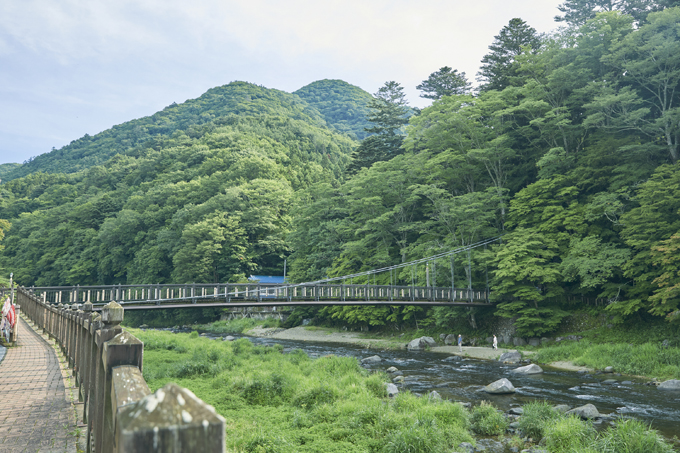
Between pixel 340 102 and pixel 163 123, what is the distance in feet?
177

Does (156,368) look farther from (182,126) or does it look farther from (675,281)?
(182,126)

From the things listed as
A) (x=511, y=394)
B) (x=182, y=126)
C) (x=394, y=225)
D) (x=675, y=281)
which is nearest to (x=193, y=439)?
(x=511, y=394)

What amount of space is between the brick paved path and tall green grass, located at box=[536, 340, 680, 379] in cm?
1566

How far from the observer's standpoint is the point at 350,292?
80.9 ft

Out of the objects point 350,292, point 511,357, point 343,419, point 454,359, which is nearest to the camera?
point 343,419

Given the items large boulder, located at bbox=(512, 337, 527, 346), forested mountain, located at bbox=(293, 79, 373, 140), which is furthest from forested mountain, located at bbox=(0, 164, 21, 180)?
large boulder, located at bbox=(512, 337, 527, 346)

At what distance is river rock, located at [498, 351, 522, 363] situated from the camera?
1756 centimetres

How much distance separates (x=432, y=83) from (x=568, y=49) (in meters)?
18.0

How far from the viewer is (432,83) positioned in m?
40.6

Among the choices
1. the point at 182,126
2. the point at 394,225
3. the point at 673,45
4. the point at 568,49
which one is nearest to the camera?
the point at 673,45

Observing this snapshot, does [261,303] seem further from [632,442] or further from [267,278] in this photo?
[267,278]

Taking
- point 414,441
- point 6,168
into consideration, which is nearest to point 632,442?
point 414,441

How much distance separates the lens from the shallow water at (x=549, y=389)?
9.84 m

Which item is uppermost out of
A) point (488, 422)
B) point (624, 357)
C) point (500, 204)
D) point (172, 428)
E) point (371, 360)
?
point (500, 204)
